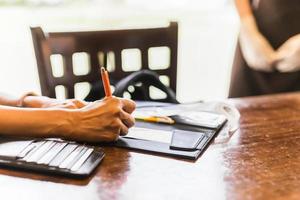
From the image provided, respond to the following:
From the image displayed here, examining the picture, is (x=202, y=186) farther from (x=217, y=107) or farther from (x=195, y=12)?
(x=195, y=12)

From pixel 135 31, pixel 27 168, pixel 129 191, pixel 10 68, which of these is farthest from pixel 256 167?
pixel 10 68

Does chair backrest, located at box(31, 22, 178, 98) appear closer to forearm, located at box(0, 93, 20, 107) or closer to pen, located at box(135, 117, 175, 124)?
forearm, located at box(0, 93, 20, 107)

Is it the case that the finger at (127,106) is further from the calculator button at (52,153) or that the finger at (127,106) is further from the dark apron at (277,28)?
the dark apron at (277,28)

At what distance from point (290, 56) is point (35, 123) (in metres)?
0.91

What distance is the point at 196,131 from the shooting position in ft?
3.49

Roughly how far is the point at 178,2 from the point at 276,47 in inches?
49.3

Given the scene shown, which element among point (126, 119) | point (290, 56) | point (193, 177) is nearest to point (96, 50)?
point (126, 119)

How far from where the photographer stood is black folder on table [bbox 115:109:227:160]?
95 cm

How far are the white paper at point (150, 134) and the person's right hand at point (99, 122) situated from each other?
0.05m

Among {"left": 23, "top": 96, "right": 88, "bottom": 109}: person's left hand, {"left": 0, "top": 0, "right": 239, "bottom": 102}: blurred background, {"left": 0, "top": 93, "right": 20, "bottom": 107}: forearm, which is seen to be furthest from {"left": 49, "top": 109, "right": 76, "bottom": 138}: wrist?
{"left": 0, "top": 0, "right": 239, "bottom": 102}: blurred background

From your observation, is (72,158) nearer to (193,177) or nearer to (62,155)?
(62,155)

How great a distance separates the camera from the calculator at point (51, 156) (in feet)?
2.77

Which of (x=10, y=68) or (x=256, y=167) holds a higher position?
(x=256, y=167)

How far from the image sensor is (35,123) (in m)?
0.96
